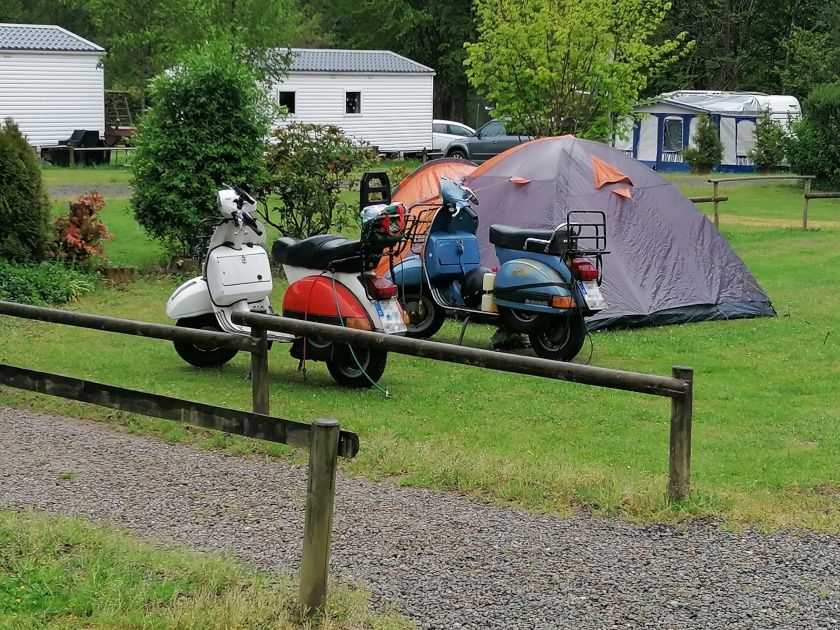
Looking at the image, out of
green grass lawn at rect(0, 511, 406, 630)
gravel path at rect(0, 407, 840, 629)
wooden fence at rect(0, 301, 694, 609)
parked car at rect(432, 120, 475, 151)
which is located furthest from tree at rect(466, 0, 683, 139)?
parked car at rect(432, 120, 475, 151)

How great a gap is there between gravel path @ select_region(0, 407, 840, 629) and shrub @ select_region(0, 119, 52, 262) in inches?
274

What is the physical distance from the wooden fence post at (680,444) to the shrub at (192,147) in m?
8.86

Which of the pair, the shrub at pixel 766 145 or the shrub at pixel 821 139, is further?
the shrub at pixel 766 145

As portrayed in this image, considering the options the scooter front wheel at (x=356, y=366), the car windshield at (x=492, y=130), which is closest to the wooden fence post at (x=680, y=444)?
the scooter front wheel at (x=356, y=366)

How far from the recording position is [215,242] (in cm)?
935

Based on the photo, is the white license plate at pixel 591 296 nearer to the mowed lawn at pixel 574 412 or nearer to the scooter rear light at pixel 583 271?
the scooter rear light at pixel 583 271

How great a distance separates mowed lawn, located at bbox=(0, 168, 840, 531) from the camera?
19.6 ft

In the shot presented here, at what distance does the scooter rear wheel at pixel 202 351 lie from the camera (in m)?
9.45

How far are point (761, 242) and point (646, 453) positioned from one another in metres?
13.0

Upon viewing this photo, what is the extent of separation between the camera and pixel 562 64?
21.1 meters

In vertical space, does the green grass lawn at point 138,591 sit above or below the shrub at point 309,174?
below

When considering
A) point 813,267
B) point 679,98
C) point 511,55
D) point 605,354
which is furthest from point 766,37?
point 605,354

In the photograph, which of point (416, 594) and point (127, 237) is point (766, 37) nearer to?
point (127, 237)

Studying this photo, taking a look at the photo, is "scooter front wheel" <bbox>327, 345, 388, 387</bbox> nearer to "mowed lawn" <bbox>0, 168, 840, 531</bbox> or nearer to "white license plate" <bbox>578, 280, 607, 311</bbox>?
"mowed lawn" <bbox>0, 168, 840, 531</bbox>
